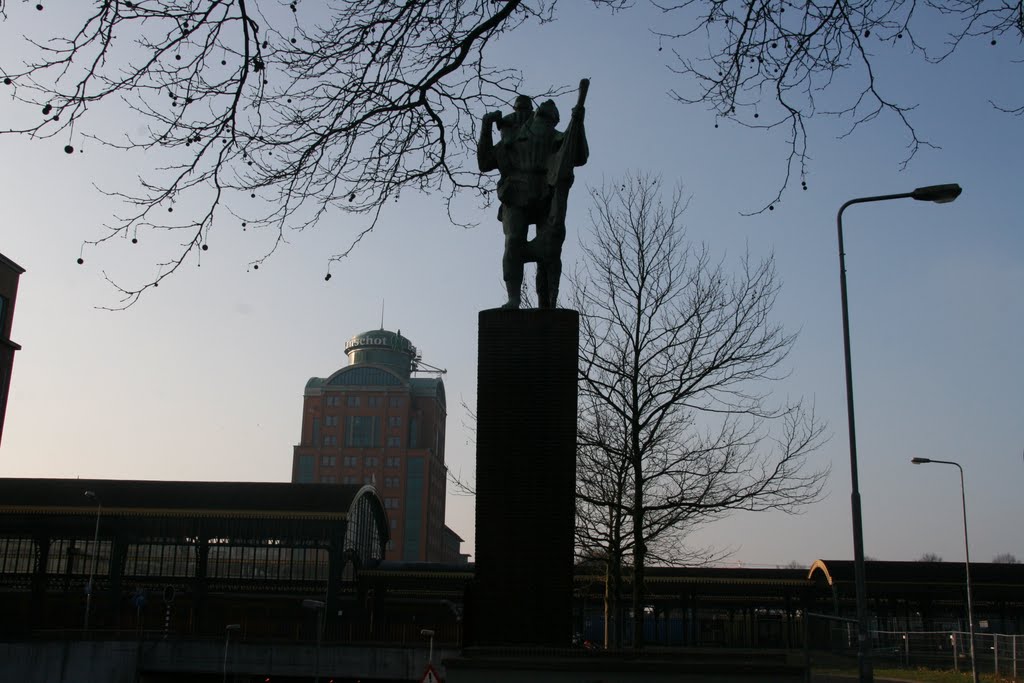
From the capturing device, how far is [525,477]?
31.5ft

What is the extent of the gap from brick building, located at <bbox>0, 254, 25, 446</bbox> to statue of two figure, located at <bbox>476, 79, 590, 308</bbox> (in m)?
40.8

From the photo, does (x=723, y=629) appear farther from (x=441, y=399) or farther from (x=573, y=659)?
(x=441, y=399)

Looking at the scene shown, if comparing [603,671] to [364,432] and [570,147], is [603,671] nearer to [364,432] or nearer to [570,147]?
[570,147]

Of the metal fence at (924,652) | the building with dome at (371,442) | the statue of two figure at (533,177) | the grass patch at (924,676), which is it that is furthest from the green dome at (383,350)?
the statue of two figure at (533,177)

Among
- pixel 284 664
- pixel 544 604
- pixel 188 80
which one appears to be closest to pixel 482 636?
pixel 544 604

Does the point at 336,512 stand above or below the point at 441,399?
below

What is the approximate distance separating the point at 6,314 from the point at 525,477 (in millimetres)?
43871

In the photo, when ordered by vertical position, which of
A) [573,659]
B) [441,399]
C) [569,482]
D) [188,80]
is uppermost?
[441,399]

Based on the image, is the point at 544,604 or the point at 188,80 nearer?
the point at 188,80

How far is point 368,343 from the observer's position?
118 meters

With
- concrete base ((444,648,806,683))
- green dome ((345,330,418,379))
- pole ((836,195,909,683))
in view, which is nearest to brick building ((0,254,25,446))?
pole ((836,195,909,683))

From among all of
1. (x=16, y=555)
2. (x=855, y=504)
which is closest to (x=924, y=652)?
(x=855, y=504)

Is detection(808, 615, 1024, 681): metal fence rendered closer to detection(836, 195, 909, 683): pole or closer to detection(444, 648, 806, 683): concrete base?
detection(836, 195, 909, 683): pole

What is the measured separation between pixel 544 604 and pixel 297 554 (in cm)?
4062
